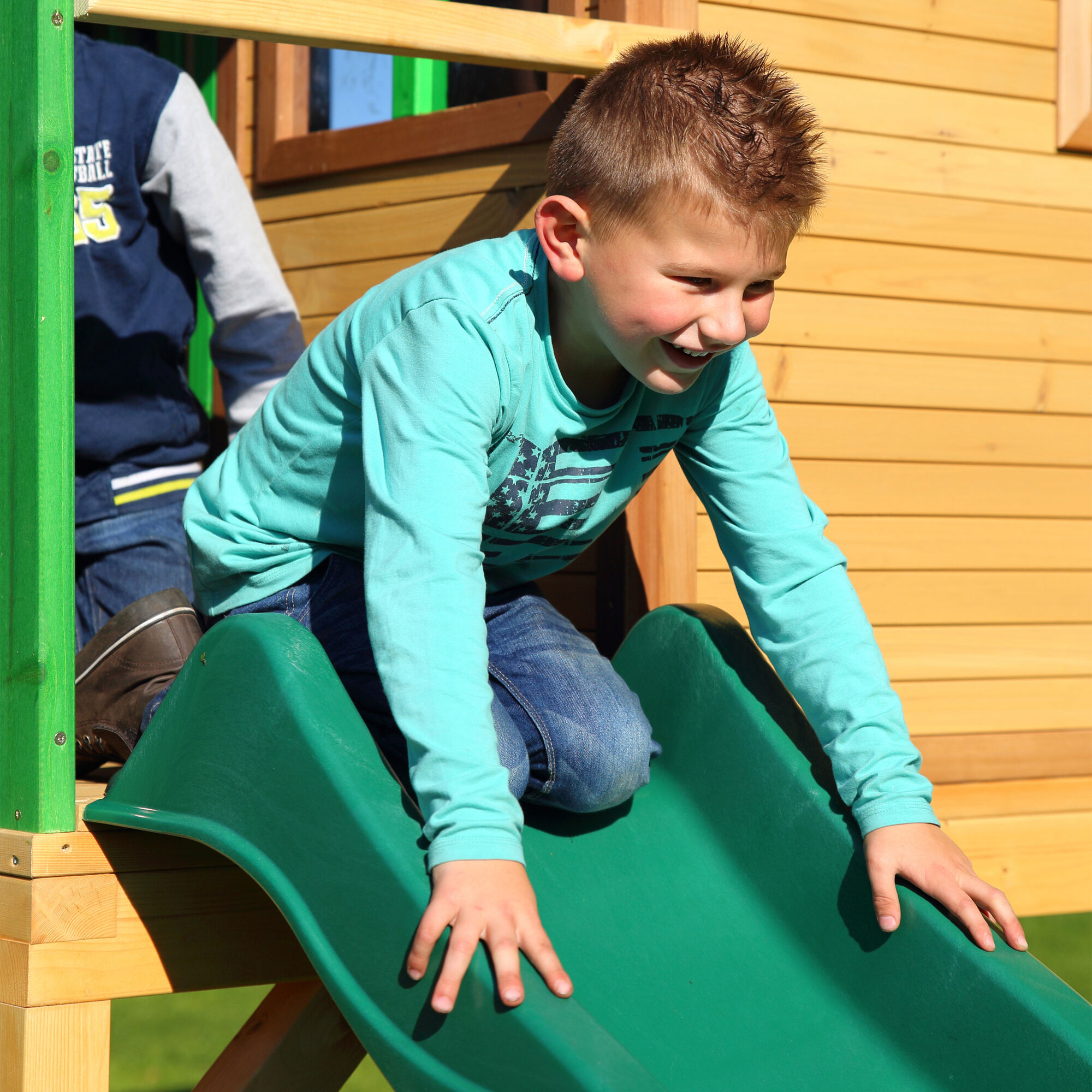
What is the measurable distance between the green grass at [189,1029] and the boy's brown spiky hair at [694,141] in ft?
7.56

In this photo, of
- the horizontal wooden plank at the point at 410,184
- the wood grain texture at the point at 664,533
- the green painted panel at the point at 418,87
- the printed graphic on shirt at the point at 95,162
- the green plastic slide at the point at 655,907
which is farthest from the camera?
the green painted panel at the point at 418,87

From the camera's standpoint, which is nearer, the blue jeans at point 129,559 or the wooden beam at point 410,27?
the wooden beam at point 410,27

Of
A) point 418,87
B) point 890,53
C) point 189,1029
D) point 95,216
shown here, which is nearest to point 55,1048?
point 95,216

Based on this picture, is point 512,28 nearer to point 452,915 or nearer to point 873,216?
point 873,216

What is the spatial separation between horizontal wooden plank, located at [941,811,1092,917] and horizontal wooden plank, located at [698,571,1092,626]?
0.40 m

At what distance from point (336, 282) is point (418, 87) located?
1.42 ft

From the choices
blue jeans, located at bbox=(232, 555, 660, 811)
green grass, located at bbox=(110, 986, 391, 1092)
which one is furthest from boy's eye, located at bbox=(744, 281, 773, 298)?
green grass, located at bbox=(110, 986, 391, 1092)

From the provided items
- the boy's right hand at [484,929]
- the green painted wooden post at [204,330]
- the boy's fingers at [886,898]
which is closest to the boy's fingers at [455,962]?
the boy's right hand at [484,929]

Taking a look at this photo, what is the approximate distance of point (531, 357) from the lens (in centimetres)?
151

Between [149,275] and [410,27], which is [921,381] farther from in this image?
[149,275]

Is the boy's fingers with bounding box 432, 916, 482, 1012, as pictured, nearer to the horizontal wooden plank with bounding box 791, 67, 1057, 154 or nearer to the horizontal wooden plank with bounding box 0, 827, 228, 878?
the horizontal wooden plank with bounding box 0, 827, 228, 878

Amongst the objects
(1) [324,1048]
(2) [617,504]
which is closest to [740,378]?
(2) [617,504]

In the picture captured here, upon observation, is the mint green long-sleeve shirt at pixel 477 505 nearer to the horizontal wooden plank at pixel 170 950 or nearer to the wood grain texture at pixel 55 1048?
the horizontal wooden plank at pixel 170 950

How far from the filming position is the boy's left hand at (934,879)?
56.0 inches
